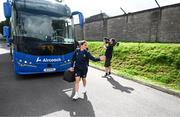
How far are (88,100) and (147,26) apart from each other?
37.0 ft

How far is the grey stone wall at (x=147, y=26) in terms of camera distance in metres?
13.2

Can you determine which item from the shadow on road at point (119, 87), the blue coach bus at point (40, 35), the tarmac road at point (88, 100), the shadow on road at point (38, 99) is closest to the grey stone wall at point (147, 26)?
the shadow on road at point (119, 87)

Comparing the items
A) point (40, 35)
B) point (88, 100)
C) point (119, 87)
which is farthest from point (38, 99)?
point (40, 35)

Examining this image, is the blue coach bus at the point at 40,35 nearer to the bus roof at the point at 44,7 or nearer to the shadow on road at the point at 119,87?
the bus roof at the point at 44,7

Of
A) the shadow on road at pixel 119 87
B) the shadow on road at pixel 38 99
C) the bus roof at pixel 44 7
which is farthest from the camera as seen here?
the bus roof at pixel 44 7

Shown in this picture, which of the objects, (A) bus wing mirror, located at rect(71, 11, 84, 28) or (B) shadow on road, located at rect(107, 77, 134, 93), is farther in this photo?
(A) bus wing mirror, located at rect(71, 11, 84, 28)

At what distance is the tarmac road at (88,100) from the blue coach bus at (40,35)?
812 millimetres

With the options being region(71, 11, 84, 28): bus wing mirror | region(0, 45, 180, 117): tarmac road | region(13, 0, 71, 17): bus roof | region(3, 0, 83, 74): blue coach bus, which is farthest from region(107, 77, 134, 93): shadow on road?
region(13, 0, 71, 17): bus roof

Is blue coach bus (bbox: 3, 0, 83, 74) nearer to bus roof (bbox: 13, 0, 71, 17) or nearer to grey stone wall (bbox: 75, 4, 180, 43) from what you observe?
bus roof (bbox: 13, 0, 71, 17)

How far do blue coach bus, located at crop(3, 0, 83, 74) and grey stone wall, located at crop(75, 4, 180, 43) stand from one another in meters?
7.52

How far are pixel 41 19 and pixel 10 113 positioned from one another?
466cm

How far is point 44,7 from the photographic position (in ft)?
27.8

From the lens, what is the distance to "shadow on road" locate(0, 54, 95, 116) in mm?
4762

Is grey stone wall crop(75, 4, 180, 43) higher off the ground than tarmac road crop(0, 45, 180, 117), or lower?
higher
